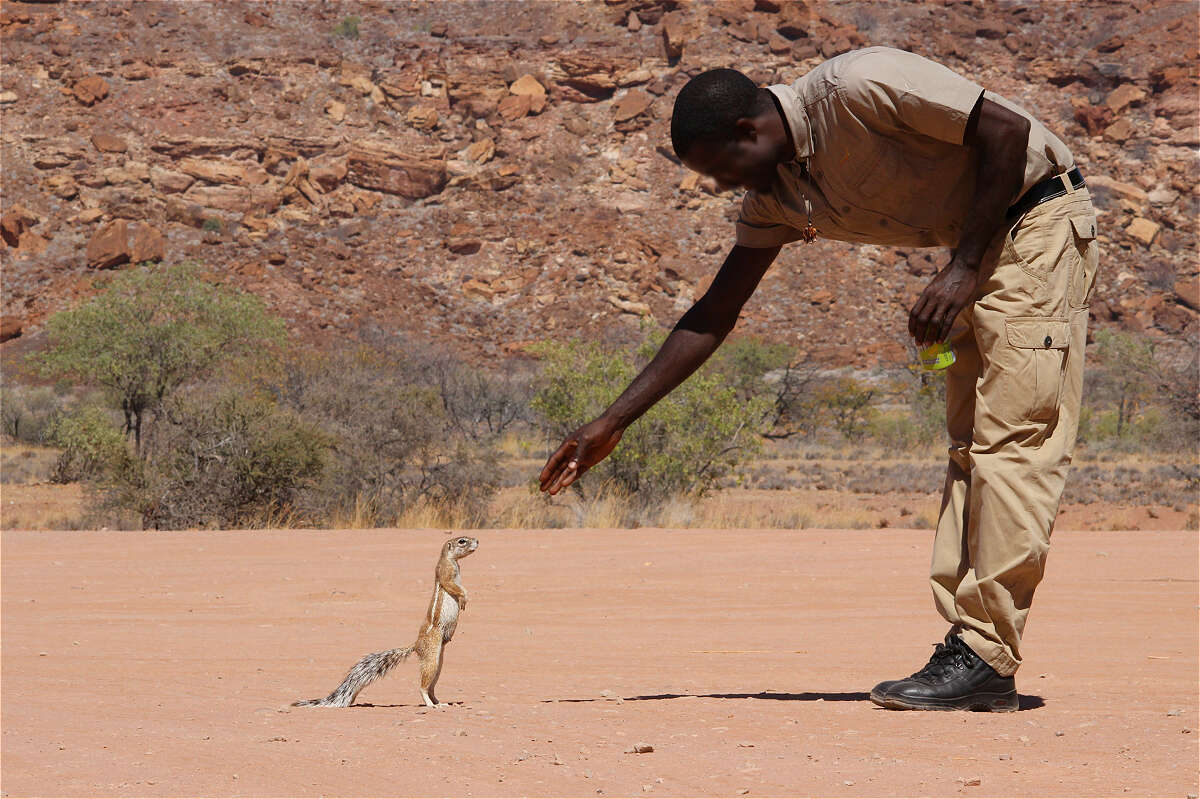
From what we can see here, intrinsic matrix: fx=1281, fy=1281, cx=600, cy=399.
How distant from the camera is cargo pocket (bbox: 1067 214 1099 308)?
368cm

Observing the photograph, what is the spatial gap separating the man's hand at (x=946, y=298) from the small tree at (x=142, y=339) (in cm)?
2087

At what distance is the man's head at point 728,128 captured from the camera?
3.51 meters

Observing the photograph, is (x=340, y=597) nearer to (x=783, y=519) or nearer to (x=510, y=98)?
(x=783, y=519)

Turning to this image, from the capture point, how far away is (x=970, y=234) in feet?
11.5

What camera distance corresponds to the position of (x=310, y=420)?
58.4ft

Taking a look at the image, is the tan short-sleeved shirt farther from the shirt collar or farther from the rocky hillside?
the rocky hillside

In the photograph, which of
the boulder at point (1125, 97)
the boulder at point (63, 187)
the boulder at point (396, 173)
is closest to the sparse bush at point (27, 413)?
the boulder at point (63, 187)

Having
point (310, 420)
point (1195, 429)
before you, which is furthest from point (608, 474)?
point (1195, 429)

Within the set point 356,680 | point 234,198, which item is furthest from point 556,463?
point 234,198

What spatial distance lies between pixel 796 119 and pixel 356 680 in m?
2.25

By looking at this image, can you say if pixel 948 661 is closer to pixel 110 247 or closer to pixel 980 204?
pixel 980 204

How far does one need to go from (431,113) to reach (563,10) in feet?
29.1

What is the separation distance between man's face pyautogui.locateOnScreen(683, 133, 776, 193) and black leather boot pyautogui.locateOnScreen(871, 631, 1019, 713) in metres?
1.50

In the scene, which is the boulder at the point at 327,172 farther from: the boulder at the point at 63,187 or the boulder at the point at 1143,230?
the boulder at the point at 1143,230
